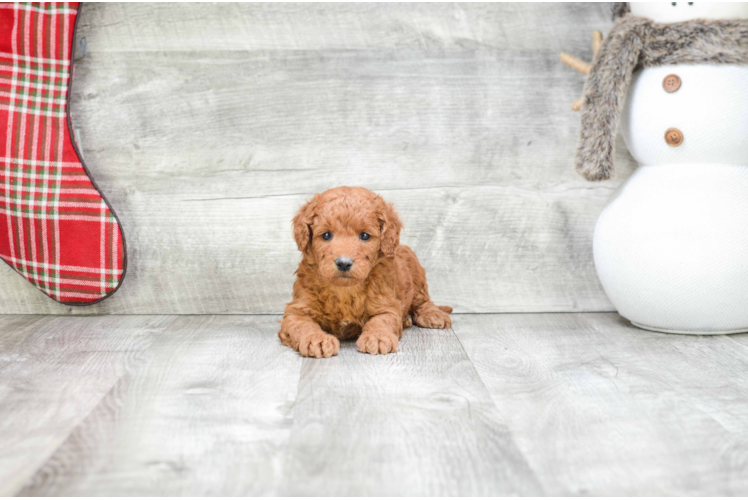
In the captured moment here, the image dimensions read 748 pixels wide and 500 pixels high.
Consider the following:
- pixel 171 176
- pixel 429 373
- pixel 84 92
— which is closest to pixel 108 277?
pixel 171 176

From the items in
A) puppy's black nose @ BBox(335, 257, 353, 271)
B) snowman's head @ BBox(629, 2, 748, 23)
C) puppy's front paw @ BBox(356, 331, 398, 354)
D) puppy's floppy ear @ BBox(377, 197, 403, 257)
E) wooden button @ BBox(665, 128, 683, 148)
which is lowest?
puppy's front paw @ BBox(356, 331, 398, 354)


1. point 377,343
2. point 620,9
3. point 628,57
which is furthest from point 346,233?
point 620,9

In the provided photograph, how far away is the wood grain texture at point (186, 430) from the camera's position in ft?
3.22

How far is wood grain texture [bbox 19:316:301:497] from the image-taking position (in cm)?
98

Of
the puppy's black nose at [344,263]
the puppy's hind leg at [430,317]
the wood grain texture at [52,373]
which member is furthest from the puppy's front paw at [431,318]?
the wood grain texture at [52,373]

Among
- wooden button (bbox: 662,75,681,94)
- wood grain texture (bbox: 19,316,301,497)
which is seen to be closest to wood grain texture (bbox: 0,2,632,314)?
wooden button (bbox: 662,75,681,94)

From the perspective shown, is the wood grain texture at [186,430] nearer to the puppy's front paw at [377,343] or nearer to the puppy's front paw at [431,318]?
the puppy's front paw at [377,343]

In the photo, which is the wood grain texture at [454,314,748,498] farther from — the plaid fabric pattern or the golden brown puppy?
the plaid fabric pattern

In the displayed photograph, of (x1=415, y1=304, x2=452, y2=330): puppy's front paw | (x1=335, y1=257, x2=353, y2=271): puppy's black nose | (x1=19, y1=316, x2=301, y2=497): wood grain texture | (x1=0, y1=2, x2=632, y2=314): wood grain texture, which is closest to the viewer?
(x1=19, y1=316, x2=301, y2=497): wood grain texture

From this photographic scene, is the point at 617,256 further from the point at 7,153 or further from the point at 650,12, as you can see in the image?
the point at 7,153

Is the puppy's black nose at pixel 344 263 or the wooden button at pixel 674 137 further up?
the wooden button at pixel 674 137

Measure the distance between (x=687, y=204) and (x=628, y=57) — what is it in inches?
17.0

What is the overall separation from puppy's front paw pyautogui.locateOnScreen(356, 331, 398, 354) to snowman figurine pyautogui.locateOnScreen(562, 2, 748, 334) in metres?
0.70

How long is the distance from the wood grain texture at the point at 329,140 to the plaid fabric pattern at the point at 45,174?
0.12 m
